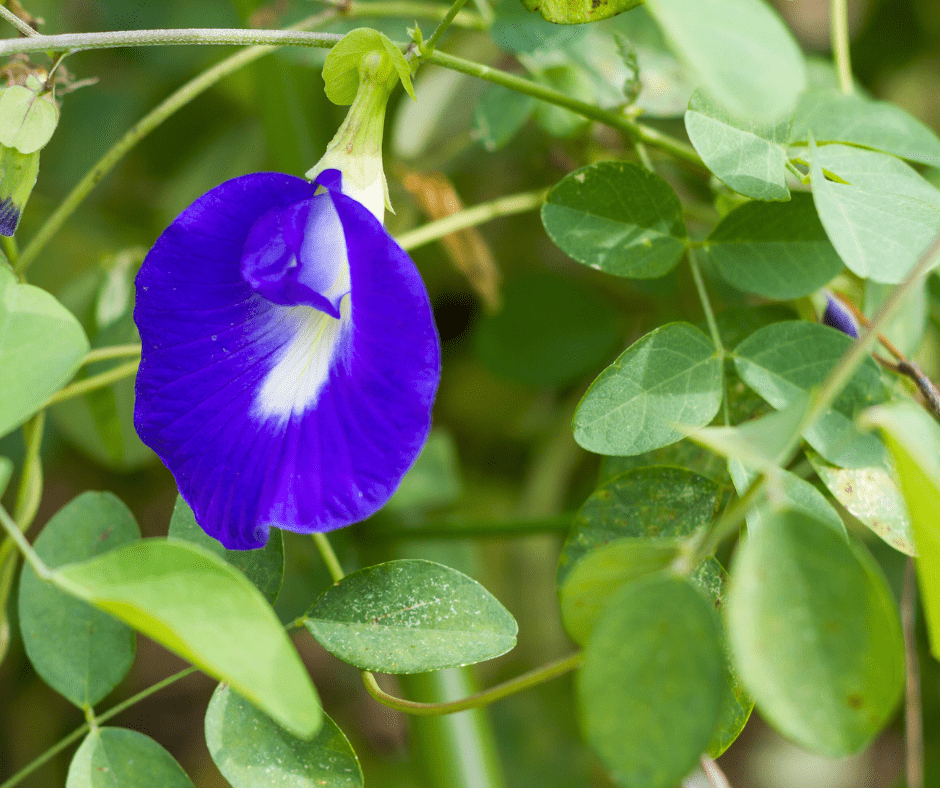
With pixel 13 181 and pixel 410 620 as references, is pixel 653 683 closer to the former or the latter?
pixel 410 620

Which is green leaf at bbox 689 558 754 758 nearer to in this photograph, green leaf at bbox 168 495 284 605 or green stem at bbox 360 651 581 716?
green stem at bbox 360 651 581 716

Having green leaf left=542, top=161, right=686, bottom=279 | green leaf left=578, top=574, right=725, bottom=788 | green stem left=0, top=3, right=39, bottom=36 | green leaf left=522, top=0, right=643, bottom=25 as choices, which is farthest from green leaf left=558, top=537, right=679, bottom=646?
green stem left=0, top=3, right=39, bottom=36

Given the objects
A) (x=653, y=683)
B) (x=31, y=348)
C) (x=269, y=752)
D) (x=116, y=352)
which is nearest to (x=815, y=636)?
(x=653, y=683)

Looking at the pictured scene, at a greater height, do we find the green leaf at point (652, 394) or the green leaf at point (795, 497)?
the green leaf at point (652, 394)

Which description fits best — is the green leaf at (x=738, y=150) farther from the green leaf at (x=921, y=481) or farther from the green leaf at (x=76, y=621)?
the green leaf at (x=76, y=621)

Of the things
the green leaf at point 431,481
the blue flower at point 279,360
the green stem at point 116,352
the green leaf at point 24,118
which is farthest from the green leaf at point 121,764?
the green leaf at point 431,481
